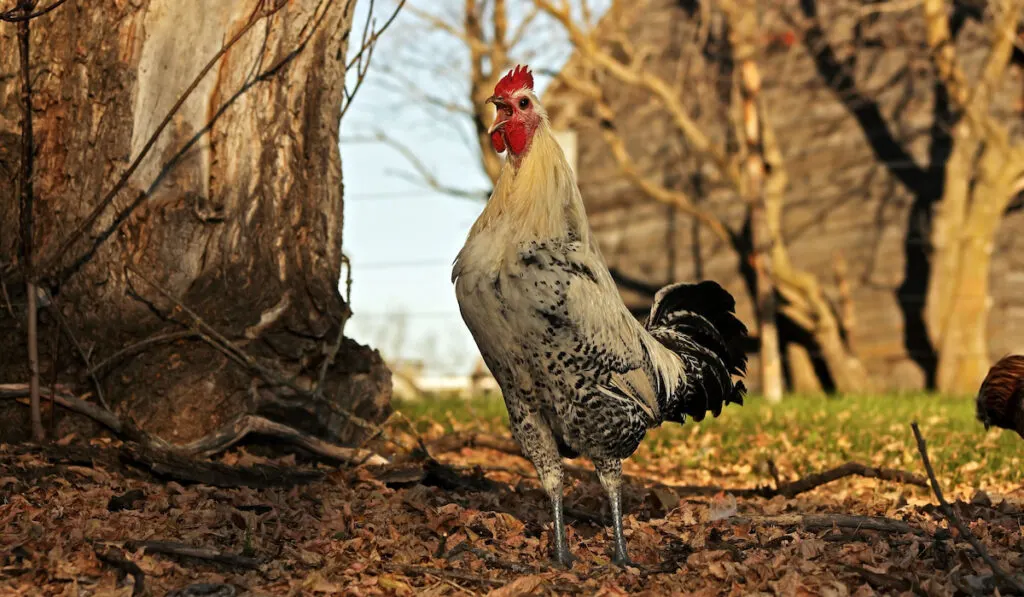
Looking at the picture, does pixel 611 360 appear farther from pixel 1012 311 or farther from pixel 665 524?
pixel 1012 311

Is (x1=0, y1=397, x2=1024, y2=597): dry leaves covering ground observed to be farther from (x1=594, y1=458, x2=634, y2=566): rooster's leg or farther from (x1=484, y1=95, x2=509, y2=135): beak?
(x1=484, y1=95, x2=509, y2=135): beak

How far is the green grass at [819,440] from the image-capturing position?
25.5 ft

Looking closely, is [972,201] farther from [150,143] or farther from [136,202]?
[150,143]

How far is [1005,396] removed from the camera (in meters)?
5.89

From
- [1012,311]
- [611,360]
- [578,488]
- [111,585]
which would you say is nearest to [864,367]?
[1012,311]

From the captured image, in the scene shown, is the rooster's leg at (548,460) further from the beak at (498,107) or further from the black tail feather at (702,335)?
the beak at (498,107)

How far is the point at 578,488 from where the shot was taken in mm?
6422

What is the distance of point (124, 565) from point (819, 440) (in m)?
6.31

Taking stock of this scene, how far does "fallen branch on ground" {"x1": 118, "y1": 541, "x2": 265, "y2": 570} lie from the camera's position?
14.0ft

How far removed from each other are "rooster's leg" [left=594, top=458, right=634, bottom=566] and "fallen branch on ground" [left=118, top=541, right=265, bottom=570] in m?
1.59

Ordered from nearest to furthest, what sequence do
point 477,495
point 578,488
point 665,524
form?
point 665,524, point 477,495, point 578,488

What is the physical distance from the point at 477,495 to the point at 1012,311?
11.8m

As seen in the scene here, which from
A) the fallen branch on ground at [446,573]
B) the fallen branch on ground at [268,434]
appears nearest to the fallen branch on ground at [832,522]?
A: the fallen branch on ground at [446,573]

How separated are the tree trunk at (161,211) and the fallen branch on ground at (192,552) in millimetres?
1674
